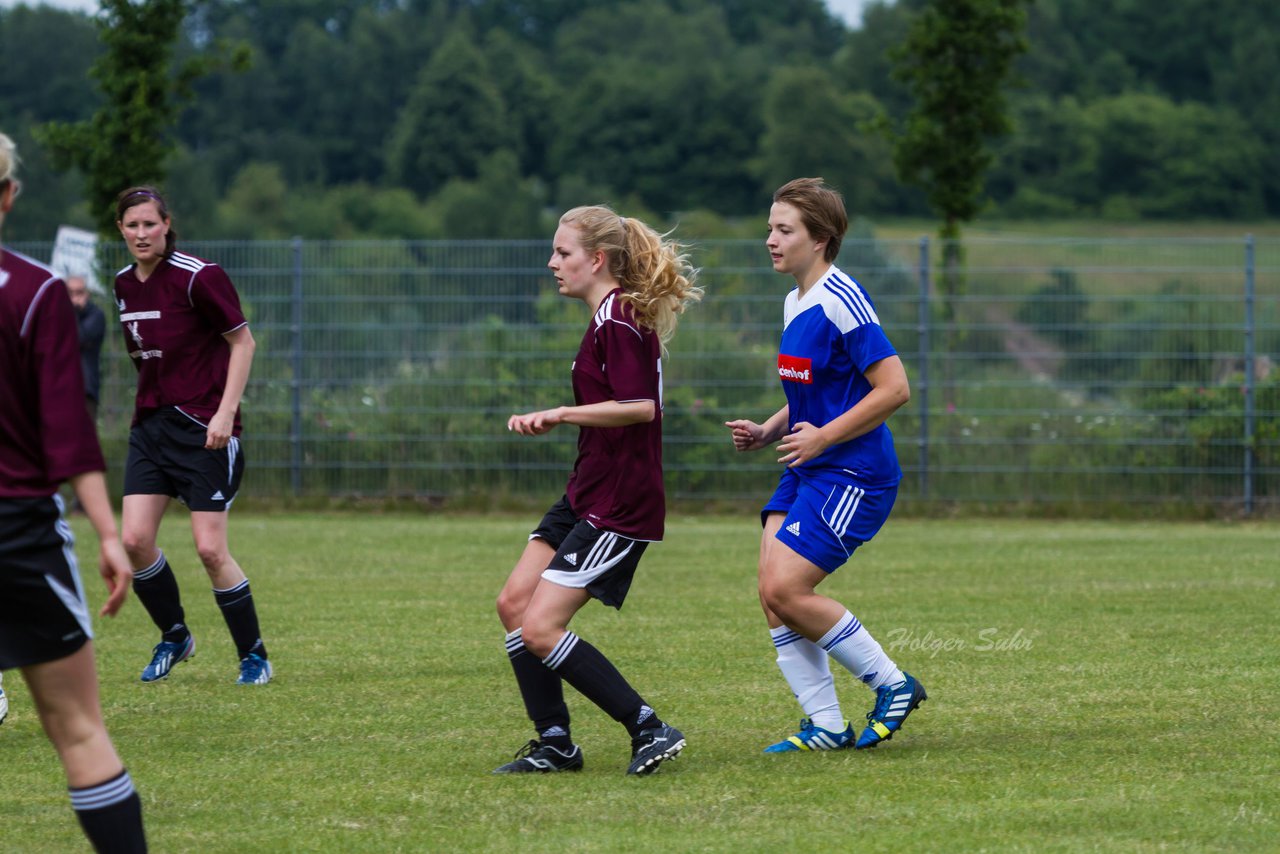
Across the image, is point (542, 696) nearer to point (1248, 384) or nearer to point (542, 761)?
point (542, 761)

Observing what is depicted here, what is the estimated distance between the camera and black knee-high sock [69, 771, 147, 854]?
3.80m

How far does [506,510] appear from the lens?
16.4m

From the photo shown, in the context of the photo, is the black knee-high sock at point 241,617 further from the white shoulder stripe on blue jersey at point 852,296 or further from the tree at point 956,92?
the tree at point 956,92

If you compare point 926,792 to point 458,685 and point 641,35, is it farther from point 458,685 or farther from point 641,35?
point 641,35

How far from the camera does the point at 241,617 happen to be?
24.0ft

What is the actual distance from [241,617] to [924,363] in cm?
980

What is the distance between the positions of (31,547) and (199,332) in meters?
3.60

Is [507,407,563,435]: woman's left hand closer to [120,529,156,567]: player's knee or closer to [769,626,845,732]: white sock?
[769,626,845,732]: white sock

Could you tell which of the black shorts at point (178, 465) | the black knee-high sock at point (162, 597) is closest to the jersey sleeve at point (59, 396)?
the black shorts at point (178, 465)

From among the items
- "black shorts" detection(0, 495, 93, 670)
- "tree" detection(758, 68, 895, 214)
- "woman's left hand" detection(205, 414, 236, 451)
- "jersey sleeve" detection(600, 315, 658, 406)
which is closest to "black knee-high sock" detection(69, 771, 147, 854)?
"black shorts" detection(0, 495, 93, 670)

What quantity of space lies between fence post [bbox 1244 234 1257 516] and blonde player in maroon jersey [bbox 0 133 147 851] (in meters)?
13.2

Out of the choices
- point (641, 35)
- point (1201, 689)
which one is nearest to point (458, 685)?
point (1201, 689)

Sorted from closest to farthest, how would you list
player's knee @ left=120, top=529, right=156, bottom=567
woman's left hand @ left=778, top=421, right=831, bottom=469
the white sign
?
1. woman's left hand @ left=778, top=421, right=831, bottom=469
2. player's knee @ left=120, top=529, right=156, bottom=567
3. the white sign

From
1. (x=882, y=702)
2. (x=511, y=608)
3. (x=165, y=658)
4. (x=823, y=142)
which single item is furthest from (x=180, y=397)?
(x=823, y=142)
